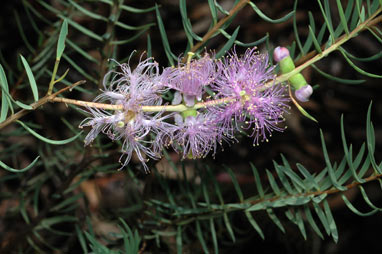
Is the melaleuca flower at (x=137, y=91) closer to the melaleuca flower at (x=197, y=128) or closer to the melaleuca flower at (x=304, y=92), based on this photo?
the melaleuca flower at (x=197, y=128)

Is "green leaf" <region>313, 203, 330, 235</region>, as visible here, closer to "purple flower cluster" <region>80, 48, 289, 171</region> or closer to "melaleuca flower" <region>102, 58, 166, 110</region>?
"purple flower cluster" <region>80, 48, 289, 171</region>

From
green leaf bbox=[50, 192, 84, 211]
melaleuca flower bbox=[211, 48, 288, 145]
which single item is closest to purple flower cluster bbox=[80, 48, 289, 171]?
melaleuca flower bbox=[211, 48, 288, 145]

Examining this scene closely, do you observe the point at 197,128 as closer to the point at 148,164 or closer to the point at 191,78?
the point at 191,78

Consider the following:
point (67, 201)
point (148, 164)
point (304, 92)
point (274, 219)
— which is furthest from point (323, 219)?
point (67, 201)

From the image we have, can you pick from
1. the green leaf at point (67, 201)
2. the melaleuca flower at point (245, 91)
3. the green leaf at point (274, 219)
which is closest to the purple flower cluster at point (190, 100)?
the melaleuca flower at point (245, 91)

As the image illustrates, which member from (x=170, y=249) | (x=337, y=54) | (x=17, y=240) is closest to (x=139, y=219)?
(x=170, y=249)

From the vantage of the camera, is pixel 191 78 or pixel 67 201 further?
pixel 67 201

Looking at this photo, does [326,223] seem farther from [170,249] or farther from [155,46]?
[155,46]
